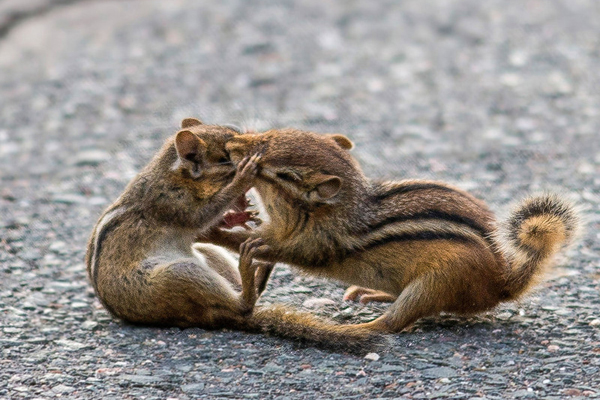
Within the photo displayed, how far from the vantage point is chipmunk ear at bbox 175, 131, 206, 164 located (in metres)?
4.95

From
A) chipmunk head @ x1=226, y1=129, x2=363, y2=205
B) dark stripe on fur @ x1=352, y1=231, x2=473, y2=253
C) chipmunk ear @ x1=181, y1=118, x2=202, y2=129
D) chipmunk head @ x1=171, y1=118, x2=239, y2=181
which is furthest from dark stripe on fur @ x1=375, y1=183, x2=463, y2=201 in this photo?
chipmunk ear @ x1=181, y1=118, x2=202, y2=129

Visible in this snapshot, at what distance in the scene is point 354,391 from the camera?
13.7 ft

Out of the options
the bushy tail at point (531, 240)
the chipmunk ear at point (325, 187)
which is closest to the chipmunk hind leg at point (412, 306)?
the bushy tail at point (531, 240)

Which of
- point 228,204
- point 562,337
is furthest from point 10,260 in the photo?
point 562,337

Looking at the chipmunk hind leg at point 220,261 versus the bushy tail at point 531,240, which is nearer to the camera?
the bushy tail at point 531,240

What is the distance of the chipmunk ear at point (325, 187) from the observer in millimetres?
4746

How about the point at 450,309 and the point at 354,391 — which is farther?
the point at 450,309

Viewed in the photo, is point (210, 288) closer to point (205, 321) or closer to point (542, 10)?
point (205, 321)

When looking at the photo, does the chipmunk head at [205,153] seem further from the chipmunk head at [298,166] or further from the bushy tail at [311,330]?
the bushy tail at [311,330]

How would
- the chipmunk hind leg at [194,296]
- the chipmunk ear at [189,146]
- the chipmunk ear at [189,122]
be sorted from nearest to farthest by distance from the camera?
1. the chipmunk hind leg at [194,296]
2. the chipmunk ear at [189,146]
3. the chipmunk ear at [189,122]

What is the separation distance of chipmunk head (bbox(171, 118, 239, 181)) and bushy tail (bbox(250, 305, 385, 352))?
73cm

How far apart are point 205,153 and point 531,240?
165 centimetres

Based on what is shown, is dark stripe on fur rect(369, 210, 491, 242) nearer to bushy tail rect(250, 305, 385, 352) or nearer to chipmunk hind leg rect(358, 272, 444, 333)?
chipmunk hind leg rect(358, 272, 444, 333)

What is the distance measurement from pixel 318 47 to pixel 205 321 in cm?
636
